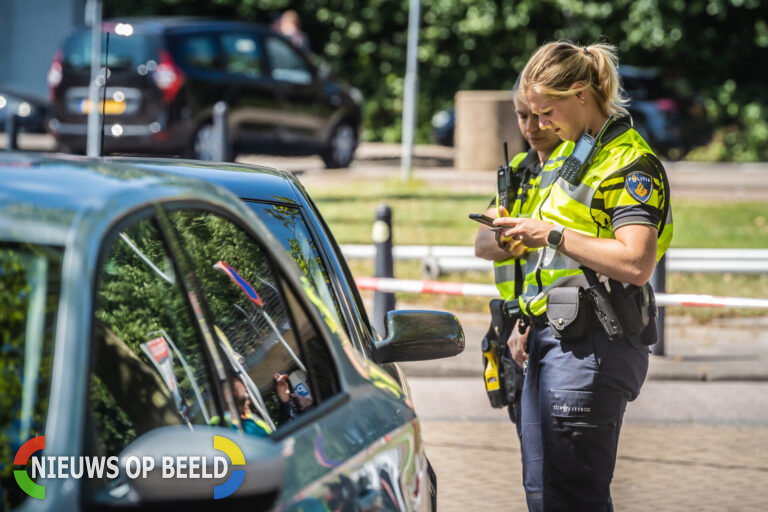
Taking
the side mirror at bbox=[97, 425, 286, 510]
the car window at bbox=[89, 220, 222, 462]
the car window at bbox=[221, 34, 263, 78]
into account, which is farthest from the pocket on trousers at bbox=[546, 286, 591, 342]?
the car window at bbox=[221, 34, 263, 78]

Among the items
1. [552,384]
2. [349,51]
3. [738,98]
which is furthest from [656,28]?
[552,384]

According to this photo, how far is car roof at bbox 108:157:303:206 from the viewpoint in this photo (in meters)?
3.47

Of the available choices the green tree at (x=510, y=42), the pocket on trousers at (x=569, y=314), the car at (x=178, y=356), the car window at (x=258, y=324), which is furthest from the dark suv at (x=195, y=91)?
the car at (x=178, y=356)

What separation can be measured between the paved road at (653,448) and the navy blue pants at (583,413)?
1.90 metres

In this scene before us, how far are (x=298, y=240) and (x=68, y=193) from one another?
4.52 feet

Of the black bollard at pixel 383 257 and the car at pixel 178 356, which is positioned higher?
the car at pixel 178 356

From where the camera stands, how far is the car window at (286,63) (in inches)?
688

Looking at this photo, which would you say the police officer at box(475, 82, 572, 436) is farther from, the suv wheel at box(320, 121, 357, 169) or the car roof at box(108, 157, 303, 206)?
the suv wheel at box(320, 121, 357, 169)

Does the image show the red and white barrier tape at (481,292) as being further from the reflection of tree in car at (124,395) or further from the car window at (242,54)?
the car window at (242,54)

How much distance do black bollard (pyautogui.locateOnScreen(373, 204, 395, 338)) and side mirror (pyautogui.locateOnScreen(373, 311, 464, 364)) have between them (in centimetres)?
517

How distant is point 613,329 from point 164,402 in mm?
1417

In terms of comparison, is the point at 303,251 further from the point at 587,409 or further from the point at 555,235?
the point at 587,409

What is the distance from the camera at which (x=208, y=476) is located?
6.38ft

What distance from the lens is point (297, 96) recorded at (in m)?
17.6
